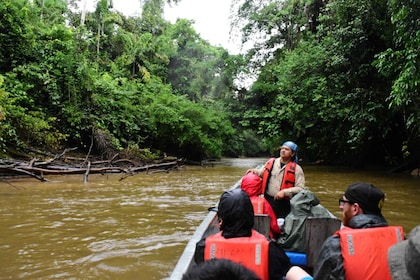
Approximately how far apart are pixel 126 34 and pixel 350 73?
19.7 m

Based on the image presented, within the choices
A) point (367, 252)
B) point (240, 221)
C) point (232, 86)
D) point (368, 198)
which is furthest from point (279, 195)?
point (232, 86)

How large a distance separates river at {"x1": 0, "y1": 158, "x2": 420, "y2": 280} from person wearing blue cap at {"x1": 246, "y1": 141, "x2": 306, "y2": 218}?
153 cm

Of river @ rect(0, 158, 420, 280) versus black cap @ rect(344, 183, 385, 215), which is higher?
black cap @ rect(344, 183, 385, 215)

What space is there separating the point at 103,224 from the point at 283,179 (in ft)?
11.1

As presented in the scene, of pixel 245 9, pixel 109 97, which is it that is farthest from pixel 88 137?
pixel 245 9

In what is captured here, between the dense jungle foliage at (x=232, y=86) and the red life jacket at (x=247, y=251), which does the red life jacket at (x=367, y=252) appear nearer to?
the red life jacket at (x=247, y=251)

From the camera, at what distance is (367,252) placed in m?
2.16

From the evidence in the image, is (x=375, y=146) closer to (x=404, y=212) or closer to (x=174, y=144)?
(x=174, y=144)

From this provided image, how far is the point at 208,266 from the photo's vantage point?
3.33 feet

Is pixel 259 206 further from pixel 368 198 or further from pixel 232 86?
pixel 232 86

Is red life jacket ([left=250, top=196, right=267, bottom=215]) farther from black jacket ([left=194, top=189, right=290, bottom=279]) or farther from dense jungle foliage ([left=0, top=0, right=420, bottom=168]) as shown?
dense jungle foliage ([left=0, top=0, right=420, bottom=168])

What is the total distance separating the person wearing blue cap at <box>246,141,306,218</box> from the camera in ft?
15.8

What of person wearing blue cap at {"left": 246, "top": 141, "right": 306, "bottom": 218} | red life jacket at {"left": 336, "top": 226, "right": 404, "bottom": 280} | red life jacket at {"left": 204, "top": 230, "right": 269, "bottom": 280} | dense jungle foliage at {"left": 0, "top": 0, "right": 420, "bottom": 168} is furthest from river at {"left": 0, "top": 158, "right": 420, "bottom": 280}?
dense jungle foliage at {"left": 0, "top": 0, "right": 420, "bottom": 168}

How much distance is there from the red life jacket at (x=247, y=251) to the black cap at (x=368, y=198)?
68cm
